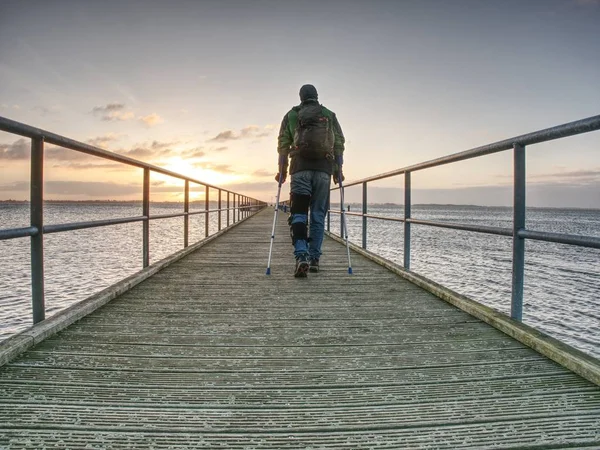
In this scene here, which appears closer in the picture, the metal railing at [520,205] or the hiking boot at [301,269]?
the metal railing at [520,205]

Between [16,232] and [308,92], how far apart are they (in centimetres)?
279

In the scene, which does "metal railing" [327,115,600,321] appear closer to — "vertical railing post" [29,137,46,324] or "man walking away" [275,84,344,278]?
"man walking away" [275,84,344,278]

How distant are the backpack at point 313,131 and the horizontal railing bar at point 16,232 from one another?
2.31 metres

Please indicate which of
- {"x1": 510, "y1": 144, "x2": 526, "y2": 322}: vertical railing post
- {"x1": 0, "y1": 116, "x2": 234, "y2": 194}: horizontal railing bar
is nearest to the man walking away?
{"x1": 0, "y1": 116, "x2": 234, "y2": 194}: horizontal railing bar

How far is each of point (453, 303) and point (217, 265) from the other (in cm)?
264

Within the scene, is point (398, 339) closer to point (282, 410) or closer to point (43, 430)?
point (282, 410)

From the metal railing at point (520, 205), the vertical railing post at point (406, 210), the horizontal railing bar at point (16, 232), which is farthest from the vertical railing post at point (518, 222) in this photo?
the horizontal railing bar at point (16, 232)

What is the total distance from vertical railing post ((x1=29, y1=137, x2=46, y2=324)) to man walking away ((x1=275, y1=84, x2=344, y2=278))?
216 centimetres

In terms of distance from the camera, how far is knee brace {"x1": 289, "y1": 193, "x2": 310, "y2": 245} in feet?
13.3

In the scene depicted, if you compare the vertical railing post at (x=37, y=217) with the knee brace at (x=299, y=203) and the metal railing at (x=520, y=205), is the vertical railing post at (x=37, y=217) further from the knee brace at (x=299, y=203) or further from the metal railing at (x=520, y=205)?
the metal railing at (x=520, y=205)

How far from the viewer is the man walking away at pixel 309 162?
148 inches

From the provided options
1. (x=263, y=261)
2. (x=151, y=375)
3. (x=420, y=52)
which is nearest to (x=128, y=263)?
(x=263, y=261)

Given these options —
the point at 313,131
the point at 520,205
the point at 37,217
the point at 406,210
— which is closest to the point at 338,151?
the point at 313,131

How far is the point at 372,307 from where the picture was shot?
9.14 feet
